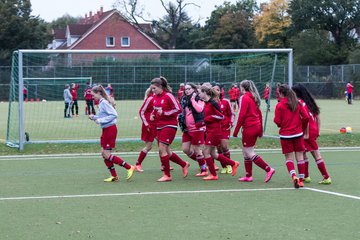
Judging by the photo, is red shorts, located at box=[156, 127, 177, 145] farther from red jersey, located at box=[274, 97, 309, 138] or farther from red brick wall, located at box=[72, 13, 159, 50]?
red brick wall, located at box=[72, 13, 159, 50]

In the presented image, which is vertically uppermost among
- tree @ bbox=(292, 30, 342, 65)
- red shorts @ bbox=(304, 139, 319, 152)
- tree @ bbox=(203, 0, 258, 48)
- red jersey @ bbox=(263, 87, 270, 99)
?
tree @ bbox=(203, 0, 258, 48)

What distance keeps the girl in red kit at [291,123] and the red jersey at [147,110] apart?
2.84m

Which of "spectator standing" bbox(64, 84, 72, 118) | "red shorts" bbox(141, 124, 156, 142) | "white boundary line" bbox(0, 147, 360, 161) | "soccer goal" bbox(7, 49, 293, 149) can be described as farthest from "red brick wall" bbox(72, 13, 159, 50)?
"red shorts" bbox(141, 124, 156, 142)

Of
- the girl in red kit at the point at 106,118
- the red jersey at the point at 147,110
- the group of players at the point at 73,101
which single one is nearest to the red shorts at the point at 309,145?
the red jersey at the point at 147,110

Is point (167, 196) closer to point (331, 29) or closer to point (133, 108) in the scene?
point (133, 108)

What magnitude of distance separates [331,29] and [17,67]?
234 ft

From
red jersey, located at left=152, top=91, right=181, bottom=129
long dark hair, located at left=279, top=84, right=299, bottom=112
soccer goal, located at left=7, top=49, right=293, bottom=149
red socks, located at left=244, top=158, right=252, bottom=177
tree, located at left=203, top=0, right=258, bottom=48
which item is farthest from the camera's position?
tree, located at left=203, top=0, right=258, bottom=48

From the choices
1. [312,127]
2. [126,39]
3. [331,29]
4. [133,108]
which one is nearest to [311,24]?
[331,29]

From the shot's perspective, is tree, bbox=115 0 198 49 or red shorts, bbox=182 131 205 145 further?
tree, bbox=115 0 198 49

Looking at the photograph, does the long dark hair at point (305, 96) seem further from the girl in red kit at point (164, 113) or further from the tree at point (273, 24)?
the tree at point (273, 24)

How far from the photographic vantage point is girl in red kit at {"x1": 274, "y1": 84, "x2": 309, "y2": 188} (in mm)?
11195

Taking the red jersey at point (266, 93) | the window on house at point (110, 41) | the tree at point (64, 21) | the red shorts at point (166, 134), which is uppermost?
the tree at point (64, 21)

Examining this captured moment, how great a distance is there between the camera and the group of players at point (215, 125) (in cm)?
1132

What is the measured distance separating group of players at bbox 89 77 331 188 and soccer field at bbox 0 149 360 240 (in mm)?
331
